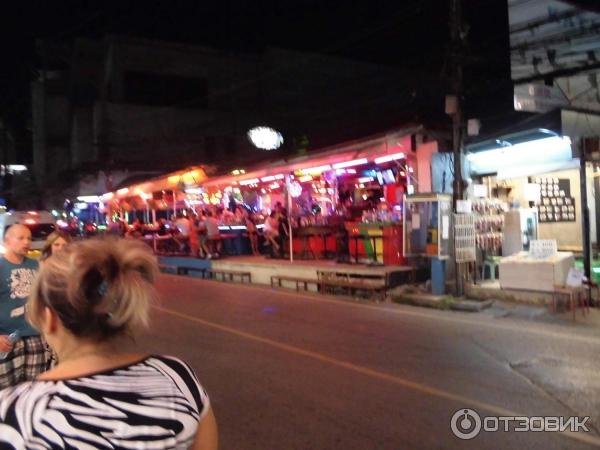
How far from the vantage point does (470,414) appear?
5.50 meters

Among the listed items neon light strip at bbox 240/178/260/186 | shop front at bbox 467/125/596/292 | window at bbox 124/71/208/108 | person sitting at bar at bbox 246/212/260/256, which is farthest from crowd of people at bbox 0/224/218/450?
window at bbox 124/71/208/108

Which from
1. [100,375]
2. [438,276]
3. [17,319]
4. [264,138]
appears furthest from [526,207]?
[100,375]

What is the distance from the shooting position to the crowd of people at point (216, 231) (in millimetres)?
18547

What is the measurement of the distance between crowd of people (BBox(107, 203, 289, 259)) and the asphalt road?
7.00 meters

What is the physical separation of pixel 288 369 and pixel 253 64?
33415 mm

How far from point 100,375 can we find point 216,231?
60.5 ft

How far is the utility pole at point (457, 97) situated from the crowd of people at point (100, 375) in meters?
11.5

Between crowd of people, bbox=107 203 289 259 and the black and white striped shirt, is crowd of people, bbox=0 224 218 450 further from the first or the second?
crowd of people, bbox=107 203 289 259

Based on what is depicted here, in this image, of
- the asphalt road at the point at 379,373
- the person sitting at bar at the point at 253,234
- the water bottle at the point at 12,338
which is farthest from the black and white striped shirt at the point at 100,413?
the person sitting at bar at the point at 253,234

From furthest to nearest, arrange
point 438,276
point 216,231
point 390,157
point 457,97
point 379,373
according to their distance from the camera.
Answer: point 216,231, point 390,157, point 438,276, point 457,97, point 379,373

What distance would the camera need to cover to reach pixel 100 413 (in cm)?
155

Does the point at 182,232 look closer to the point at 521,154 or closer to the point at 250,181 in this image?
the point at 250,181

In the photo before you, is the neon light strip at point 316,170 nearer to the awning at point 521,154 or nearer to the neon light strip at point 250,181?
the neon light strip at point 250,181

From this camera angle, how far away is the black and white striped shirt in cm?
153
